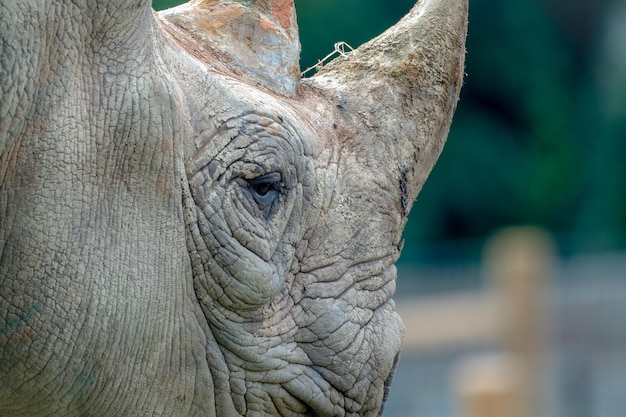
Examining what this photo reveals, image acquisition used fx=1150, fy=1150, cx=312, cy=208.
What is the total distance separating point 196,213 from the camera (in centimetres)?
220

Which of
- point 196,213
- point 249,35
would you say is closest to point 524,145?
point 249,35

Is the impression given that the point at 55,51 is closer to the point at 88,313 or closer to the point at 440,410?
the point at 88,313

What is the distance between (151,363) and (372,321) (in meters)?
0.54

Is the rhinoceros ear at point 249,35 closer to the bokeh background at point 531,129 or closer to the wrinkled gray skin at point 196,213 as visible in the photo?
the wrinkled gray skin at point 196,213

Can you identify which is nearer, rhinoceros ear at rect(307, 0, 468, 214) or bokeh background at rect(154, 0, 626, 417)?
rhinoceros ear at rect(307, 0, 468, 214)

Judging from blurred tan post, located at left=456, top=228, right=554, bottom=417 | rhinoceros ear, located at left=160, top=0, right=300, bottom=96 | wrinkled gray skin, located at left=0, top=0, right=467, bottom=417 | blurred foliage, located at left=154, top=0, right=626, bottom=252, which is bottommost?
wrinkled gray skin, located at left=0, top=0, right=467, bottom=417

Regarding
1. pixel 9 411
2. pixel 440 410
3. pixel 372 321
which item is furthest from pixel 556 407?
pixel 9 411

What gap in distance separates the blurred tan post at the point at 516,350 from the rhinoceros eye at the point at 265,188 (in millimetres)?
3838

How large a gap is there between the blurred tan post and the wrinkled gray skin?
142 inches

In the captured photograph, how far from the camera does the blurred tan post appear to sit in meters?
6.05

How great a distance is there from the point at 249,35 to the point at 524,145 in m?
15.8

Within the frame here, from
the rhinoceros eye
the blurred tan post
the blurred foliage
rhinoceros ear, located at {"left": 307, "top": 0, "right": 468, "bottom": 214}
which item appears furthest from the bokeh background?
the rhinoceros eye

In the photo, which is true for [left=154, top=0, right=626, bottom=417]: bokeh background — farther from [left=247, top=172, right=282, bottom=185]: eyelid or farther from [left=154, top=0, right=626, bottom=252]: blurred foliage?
[left=247, top=172, right=282, bottom=185]: eyelid

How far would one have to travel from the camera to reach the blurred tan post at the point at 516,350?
19.9 feet
